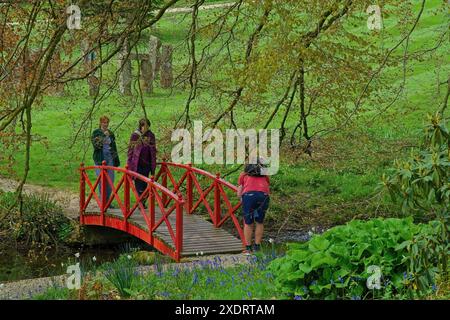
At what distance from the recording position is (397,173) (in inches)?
281

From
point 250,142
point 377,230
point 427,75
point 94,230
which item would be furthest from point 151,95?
point 377,230

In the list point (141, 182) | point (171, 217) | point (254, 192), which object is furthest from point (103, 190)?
point (254, 192)

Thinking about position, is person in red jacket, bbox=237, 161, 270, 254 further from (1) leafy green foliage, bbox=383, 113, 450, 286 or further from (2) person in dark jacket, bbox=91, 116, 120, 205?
(1) leafy green foliage, bbox=383, 113, 450, 286

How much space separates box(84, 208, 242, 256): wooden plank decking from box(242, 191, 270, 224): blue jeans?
1.17 m

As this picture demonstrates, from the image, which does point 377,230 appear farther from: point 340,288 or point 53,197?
point 53,197

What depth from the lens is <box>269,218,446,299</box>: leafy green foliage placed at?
7.70m

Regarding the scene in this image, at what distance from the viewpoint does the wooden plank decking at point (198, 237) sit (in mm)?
14180

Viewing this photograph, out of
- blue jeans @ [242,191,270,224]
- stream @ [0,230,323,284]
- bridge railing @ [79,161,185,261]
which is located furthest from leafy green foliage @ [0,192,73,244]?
blue jeans @ [242,191,270,224]

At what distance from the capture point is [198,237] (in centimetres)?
1488

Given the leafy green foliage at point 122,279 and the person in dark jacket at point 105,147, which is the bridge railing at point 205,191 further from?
the leafy green foliage at point 122,279

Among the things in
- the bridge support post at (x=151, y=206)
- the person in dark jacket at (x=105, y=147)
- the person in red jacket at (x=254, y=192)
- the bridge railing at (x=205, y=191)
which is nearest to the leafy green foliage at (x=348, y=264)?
the person in red jacket at (x=254, y=192)

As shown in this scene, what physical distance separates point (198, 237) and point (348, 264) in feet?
23.6

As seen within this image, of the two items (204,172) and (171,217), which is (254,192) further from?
(171,217)
